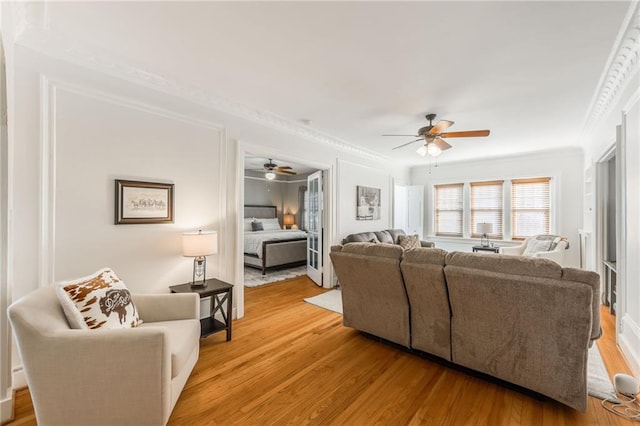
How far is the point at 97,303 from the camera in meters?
1.86

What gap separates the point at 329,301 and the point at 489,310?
2.45m

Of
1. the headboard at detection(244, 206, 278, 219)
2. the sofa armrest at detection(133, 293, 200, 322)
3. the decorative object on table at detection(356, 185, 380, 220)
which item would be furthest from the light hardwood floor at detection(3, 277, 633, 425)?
the headboard at detection(244, 206, 278, 219)

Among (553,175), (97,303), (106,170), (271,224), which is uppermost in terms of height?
(553,175)

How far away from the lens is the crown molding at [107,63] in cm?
192

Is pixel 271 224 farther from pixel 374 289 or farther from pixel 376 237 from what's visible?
pixel 374 289

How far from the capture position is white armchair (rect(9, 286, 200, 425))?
1505 millimetres

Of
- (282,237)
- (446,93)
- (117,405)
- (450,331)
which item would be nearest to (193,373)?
(117,405)

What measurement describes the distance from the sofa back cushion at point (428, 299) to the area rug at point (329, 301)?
1.41 m

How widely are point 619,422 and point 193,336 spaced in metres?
2.94

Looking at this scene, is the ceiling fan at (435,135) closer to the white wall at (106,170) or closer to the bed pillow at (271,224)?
the white wall at (106,170)

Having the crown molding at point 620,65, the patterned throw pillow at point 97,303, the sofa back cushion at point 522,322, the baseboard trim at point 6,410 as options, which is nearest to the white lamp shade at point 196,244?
the patterned throw pillow at point 97,303

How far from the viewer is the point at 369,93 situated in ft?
9.81

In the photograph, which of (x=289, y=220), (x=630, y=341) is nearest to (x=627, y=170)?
(x=630, y=341)

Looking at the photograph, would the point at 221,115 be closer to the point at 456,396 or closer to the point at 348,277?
the point at 348,277
